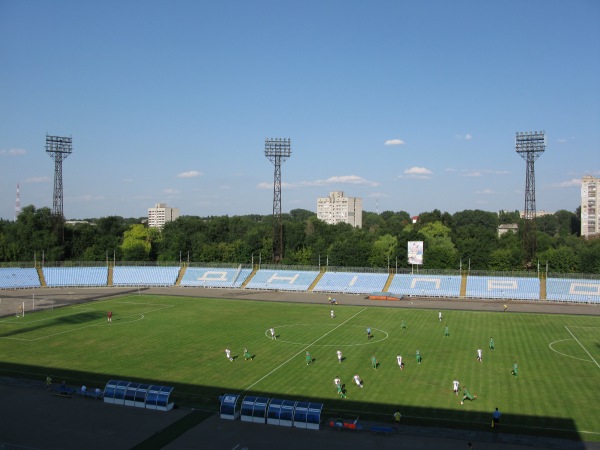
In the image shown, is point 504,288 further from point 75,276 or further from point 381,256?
point 75,276

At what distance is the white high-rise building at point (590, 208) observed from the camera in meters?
171

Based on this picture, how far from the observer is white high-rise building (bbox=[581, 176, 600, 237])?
171m

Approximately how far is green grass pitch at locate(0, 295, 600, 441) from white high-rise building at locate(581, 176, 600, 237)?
135 metres

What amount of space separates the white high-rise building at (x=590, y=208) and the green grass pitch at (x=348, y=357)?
135 meters

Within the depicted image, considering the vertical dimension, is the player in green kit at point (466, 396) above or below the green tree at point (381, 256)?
below

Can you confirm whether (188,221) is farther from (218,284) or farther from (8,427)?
(8,427)

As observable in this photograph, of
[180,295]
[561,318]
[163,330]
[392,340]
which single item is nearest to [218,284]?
[180,295]

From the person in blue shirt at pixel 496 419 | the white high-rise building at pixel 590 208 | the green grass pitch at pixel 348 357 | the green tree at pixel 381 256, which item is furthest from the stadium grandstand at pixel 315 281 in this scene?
the white high-rise building at pixel 590 208

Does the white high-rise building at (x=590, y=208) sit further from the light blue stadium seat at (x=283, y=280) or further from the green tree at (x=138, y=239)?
the green tree at (x=138, y=239)

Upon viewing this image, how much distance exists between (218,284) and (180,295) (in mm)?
10026

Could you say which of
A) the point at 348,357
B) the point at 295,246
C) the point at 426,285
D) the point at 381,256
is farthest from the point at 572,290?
the point at 295,246

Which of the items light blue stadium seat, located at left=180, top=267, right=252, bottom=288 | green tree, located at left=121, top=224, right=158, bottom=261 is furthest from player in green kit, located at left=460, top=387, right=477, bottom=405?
green tree, located at left=121, top=224, right=158, bottom=261

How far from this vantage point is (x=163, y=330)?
49.1 metres

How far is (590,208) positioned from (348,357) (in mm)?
165002
